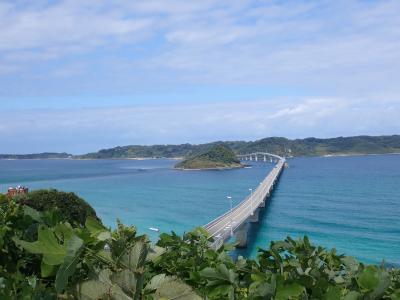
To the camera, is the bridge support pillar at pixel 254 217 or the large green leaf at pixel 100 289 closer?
the large green leaf at pixel 100 289

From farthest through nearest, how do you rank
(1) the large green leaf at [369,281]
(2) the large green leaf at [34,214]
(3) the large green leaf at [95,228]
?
(2) the large green leaf at [34,214] → (1) the large green leaf at [369,281] → (3) the large green leaf at [95,228]

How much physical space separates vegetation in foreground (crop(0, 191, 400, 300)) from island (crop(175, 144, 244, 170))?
6302 inches

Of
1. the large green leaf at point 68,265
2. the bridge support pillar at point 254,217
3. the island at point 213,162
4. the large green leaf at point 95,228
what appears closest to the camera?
the large green leaf at point 68,265

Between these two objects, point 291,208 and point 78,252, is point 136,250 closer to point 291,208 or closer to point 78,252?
point 78,252

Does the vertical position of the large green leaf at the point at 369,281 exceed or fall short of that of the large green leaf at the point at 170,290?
it falls short

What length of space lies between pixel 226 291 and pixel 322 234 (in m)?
52.1

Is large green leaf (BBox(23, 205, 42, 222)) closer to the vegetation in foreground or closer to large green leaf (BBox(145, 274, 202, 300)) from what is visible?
the vegetation in foreground

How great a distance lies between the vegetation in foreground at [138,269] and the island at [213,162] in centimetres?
16008

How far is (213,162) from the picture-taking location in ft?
553

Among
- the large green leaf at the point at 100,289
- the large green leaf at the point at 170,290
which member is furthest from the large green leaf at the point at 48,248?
the large green leaf at the point at 170,290

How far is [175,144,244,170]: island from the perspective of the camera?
164938 millimetres

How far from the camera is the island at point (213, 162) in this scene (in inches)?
6494

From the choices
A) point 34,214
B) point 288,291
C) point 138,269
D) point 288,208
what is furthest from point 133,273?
point 288,208

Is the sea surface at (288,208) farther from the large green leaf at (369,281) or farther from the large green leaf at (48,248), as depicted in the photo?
the large green leaf at (48,248)
